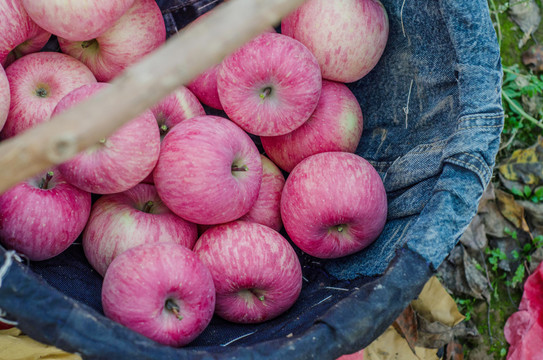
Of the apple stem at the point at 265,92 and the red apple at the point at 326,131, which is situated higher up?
the apple stem at the point at 265,92

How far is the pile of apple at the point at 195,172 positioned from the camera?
926 millimetres

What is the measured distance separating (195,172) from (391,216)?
0.47 metres

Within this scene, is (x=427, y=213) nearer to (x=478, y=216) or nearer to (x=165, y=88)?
→ (x=165, y=88)

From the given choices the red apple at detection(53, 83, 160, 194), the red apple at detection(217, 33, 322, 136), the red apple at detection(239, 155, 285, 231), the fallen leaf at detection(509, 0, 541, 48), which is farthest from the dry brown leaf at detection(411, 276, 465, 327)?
the fallen leaf at detection(509, 0, 541, 48)

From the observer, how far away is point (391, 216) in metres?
1.16

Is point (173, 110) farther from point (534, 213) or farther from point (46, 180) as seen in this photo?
point (534, 213)

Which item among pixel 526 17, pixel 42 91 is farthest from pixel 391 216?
pixel 526 17

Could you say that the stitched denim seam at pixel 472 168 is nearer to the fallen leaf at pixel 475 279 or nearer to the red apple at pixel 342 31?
the red apple at pixel 342 31

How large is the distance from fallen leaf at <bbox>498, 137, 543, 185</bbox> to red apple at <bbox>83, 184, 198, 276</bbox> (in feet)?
4.24

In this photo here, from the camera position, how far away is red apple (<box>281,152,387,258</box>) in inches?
42.6

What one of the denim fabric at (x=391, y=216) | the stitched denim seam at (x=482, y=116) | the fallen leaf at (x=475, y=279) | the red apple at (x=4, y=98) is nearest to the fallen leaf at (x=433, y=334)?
the fallen leaf at (x=475, y=279)

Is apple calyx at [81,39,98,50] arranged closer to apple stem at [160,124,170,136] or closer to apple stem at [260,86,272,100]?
apple stem at [160,124,170,136]

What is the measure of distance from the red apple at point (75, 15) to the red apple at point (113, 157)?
0.16 m

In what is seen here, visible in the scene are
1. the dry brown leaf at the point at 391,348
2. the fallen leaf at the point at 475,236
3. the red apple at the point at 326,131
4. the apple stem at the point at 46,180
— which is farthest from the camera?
the fallen leaf at the point at 475,236
